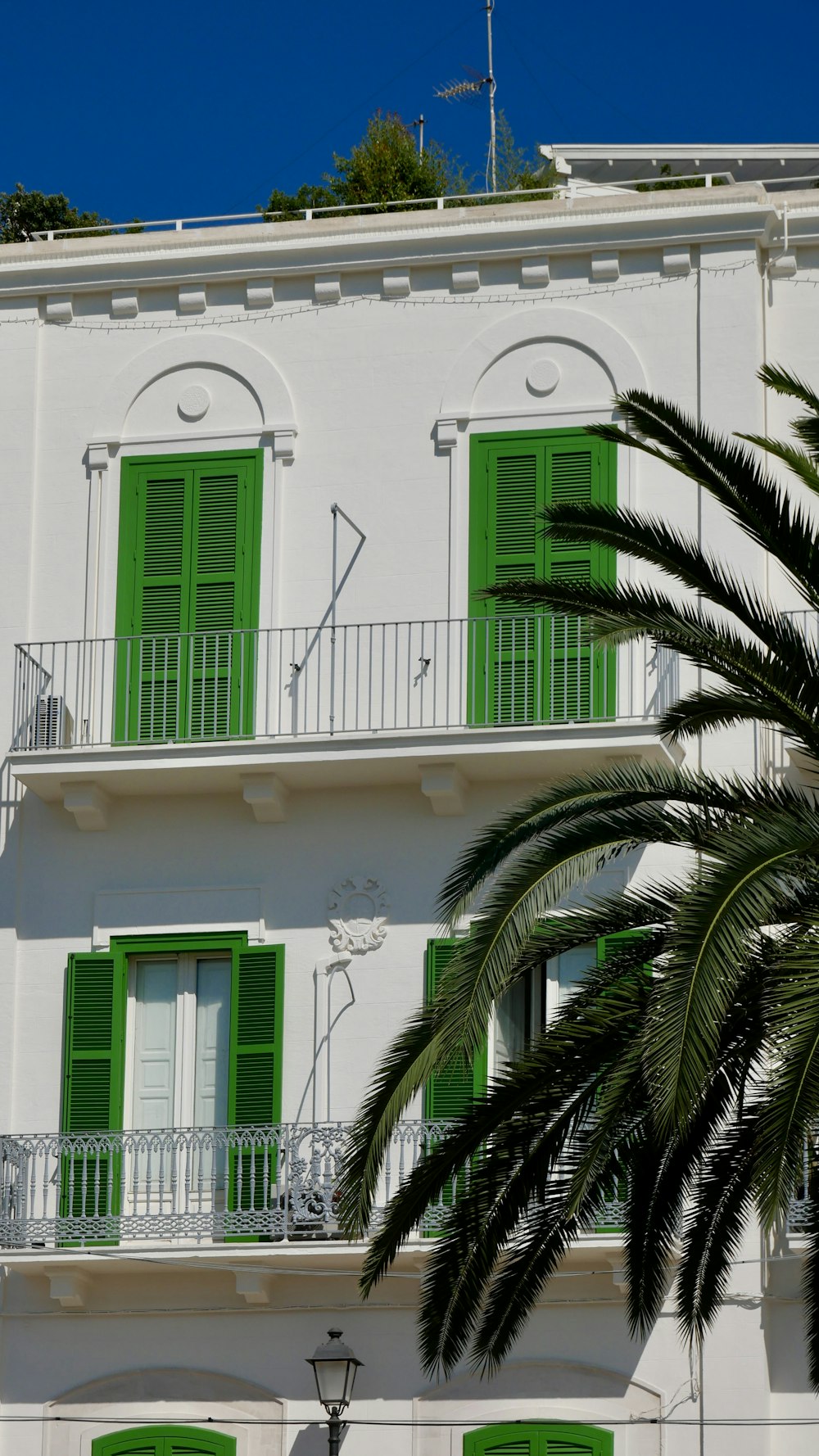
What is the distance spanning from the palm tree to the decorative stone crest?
15.6 ft

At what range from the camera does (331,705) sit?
19797mm

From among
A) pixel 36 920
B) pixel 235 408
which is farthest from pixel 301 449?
pixel 36 920

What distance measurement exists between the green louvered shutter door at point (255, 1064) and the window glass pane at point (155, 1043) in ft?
1.96

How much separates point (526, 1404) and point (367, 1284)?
4856 mm

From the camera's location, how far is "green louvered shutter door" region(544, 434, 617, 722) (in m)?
19.6

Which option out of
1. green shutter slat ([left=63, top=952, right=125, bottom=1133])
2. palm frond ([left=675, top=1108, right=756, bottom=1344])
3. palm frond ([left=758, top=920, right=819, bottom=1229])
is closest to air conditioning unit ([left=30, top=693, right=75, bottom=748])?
green shutter slat ([left=63, top=952, right=125, bottom=1133])

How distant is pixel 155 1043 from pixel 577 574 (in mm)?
4914

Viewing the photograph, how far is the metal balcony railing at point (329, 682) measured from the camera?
64.5 ft

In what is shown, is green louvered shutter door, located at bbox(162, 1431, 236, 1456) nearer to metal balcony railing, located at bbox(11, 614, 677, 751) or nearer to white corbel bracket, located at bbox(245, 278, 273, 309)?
metal balcony railing, located at bbox(11, 614, 677, 751)

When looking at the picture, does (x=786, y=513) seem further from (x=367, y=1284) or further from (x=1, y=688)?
(x=1, y=688)

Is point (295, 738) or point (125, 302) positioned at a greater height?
point (125, 302)

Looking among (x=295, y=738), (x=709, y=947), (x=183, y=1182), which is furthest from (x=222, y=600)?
(x=709, y=947)

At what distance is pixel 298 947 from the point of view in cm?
1977

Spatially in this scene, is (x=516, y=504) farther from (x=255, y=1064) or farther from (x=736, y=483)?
(x=736, y=483)
